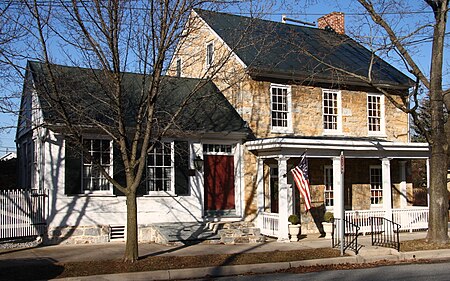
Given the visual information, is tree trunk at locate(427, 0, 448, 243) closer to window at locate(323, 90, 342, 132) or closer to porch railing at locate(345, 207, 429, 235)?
porch railing at locate(345, 207, 429, 235)

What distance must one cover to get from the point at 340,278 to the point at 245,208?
800 centimetres

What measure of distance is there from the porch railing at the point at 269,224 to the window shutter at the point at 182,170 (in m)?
2.94

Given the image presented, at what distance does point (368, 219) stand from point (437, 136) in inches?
178

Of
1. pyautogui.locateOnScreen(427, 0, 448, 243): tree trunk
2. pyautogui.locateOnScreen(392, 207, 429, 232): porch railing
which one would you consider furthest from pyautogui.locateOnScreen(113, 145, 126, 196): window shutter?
pyautogui.locateOnScreen(392, 207, 429, 232): porch railing

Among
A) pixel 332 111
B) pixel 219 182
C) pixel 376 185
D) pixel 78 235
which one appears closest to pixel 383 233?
pixel 376 185

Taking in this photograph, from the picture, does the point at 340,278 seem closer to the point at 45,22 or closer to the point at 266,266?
the point at 266,266

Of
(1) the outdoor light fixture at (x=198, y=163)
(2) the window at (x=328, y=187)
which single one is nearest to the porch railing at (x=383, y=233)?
(2) the window at (x=328, y=187)

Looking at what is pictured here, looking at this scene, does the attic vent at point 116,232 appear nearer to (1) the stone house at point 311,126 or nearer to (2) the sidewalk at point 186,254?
(2) the sidewalk at point 186,254

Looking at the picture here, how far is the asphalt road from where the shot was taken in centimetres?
1152

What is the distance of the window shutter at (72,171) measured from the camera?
1647 centimetres

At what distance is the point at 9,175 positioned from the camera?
22.7 m

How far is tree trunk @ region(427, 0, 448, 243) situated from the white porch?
271cm

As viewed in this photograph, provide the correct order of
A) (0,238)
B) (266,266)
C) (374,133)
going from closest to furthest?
(266,266) → (0,238) → (374,133)

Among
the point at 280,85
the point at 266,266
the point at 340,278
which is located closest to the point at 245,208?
the point at 280,85
